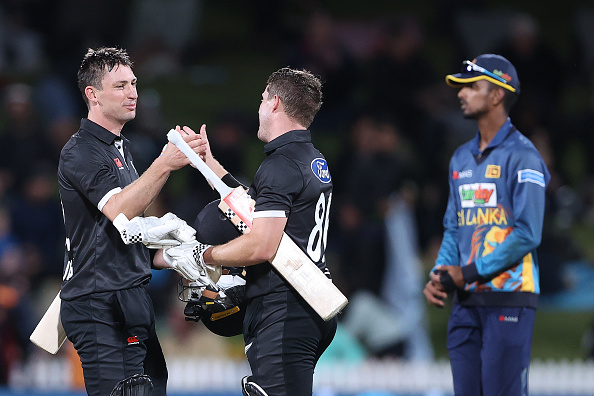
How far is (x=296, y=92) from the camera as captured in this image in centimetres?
457

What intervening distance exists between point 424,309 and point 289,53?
412 centimetres

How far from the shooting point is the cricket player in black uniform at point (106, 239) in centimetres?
439

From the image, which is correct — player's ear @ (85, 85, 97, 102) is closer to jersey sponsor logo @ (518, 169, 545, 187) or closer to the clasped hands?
the clasped hands

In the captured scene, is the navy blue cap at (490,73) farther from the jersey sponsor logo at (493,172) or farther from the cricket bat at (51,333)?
the cricket bat at (51,333)

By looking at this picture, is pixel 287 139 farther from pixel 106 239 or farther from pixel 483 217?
pixel 483 217

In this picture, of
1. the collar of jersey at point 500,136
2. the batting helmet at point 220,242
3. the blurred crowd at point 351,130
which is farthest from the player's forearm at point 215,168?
the blurred crowd at point 351,130

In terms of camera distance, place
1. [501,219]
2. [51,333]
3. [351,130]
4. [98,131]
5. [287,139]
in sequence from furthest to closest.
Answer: [351,130]
[501,219]
[51,333]
[98,131]
[287,139]

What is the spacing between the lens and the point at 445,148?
10.9 m

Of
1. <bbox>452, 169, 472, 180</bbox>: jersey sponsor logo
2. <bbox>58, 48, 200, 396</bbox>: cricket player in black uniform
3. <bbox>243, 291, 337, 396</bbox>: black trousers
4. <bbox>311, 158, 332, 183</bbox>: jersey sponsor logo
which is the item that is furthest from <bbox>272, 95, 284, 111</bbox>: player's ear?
<bbox>452, 169, 472, 180</bbox>: jersey sponsor logo

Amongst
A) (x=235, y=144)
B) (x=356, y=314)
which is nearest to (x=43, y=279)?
(x=235, y=144)

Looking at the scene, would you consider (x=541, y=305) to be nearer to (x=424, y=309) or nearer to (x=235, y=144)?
(x=424, y=309)

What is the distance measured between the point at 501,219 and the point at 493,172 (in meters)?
0.27

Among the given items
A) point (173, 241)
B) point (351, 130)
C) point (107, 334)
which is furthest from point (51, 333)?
point (351, 130)

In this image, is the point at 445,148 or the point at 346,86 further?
the point at 346,86
